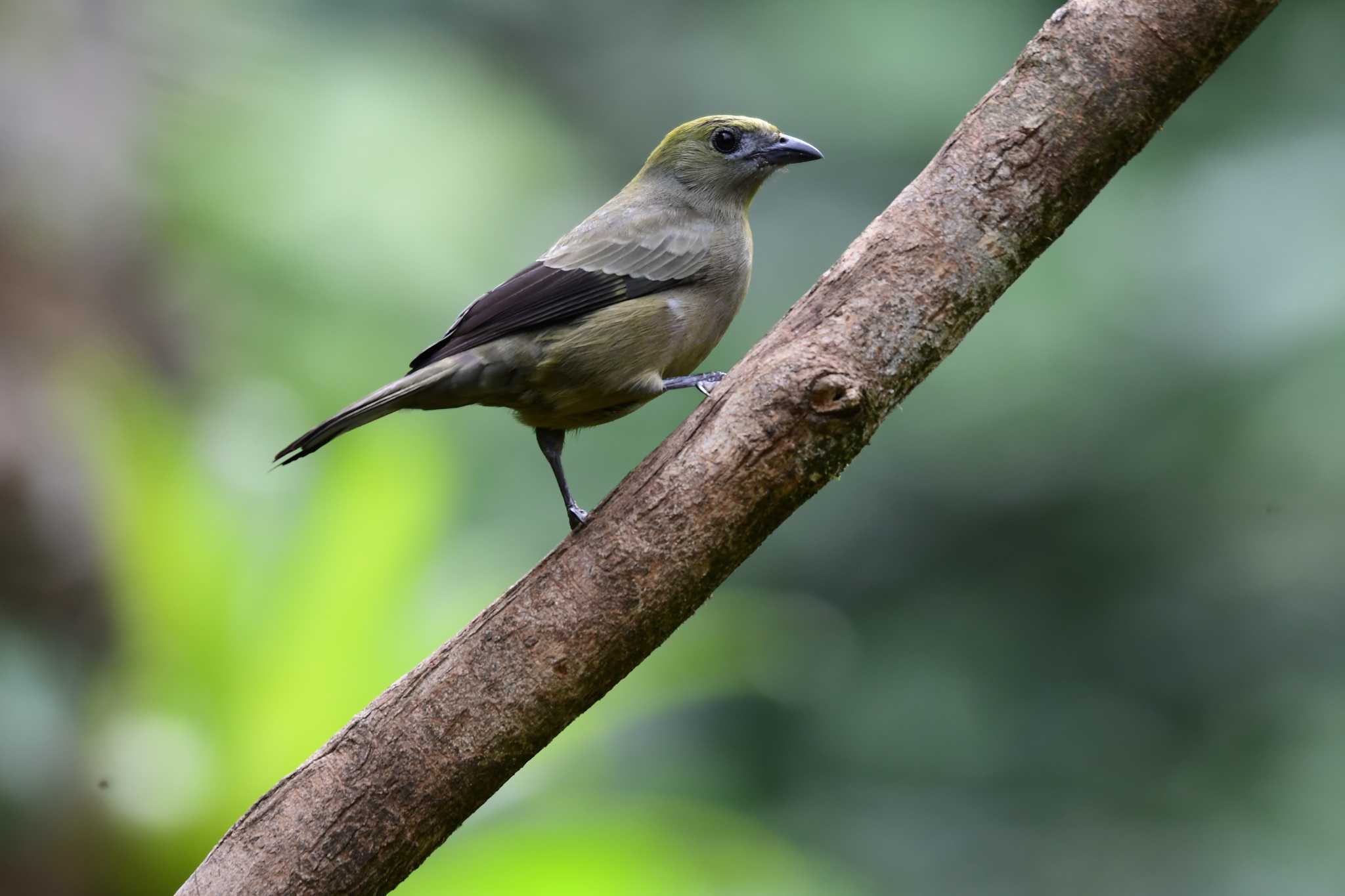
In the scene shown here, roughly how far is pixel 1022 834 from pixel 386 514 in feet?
10.7

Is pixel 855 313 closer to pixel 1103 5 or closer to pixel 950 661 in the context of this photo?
pixel 1103 5

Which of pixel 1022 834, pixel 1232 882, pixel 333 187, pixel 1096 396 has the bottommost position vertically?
pixel 1232 882

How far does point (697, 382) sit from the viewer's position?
3.60m

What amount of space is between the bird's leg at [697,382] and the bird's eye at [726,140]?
0.82m

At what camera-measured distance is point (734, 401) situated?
287 centimetres

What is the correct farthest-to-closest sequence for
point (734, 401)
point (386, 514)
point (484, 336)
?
point (386, 514)
point (484, 336)
point (734, 401)

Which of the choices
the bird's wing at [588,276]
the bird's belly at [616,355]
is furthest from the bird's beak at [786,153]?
the bird's belly at [616,355]

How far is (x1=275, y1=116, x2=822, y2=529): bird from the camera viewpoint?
3.49 metres

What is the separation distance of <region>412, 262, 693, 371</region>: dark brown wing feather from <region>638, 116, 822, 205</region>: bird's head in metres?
0.51

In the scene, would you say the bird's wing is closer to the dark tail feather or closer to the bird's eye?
the dark tail feather

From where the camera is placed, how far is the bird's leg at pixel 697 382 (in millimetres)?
3598

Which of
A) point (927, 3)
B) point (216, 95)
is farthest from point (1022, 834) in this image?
point (216, 95)

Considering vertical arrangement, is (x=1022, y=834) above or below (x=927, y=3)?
below

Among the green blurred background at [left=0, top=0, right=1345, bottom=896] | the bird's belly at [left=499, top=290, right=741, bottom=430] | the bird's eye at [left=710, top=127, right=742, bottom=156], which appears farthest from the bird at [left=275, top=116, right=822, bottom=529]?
the green blurred background at [left=0, top=0, right=1345, bottom=896]
